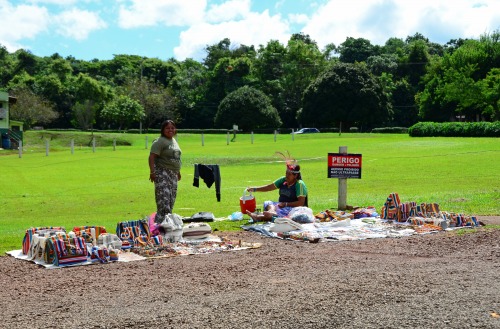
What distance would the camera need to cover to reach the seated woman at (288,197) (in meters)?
13.7

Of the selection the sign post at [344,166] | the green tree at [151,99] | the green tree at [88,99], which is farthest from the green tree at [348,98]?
the sign post at [344,166]

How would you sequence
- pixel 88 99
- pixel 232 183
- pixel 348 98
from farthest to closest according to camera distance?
pixel 88 99 < pixel 348 98 < pixel 232 183

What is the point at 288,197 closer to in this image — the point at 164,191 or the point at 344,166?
the point at 344,166

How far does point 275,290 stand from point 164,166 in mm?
5637

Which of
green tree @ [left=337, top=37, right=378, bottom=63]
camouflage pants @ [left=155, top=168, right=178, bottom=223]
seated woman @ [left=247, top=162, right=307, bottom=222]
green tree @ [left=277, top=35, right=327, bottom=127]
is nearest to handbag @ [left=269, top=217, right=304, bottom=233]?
seated woman @ [left=247, top=162, right=307, bottom=222]

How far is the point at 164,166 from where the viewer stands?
12.9 metres

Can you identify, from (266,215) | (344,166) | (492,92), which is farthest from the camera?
(492,92)

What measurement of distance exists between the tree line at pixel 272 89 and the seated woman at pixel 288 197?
57458 millimetres

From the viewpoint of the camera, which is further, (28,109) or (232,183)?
(28,109)

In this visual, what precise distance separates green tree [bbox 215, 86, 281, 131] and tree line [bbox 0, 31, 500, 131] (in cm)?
13

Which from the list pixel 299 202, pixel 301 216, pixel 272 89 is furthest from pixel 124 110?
pixel 301 216

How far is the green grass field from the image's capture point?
55.3ft

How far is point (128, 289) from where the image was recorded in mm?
8062

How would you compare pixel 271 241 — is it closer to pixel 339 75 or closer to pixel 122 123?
pixel 339 75
